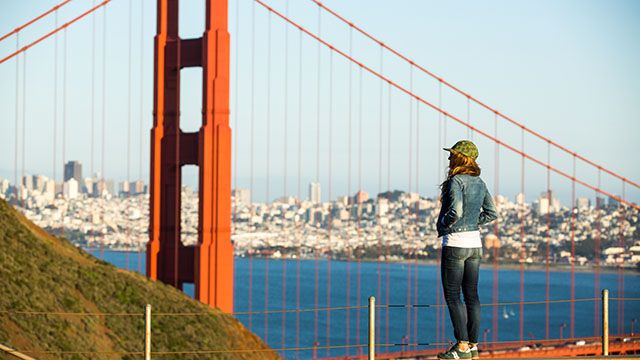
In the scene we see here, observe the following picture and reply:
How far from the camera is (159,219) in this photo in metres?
34.2

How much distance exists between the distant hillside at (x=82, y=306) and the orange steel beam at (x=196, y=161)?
1.35m

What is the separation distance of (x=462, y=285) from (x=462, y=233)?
48 centimetres

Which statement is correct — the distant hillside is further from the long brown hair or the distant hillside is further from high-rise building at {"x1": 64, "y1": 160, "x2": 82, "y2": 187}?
high-rise building at {"x1": 64, "y1": 160, "x2": 82, "y2": 187}

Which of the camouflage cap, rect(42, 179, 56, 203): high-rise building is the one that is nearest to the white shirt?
the camouflage cap

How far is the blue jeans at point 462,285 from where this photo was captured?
31.6 ft

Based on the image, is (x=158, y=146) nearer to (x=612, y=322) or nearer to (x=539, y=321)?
(x=539, y=321)

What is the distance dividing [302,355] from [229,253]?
71.7 m

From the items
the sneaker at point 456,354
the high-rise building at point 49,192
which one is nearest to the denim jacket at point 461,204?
the sneaker at point 456,354

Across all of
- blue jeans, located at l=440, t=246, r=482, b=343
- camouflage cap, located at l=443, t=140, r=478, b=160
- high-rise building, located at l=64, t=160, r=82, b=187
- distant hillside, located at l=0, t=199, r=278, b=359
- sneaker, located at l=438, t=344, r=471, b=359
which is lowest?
distant hillside, located at l=0, t=199, r=278, b=359

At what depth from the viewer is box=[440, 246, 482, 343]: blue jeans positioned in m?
9.62

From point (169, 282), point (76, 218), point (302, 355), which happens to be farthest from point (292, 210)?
point (169, 282)

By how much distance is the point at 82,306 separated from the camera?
85.1 feet

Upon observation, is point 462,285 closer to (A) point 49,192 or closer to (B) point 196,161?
(B) point 196,161

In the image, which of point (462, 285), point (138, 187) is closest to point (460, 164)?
point (462, 285)
